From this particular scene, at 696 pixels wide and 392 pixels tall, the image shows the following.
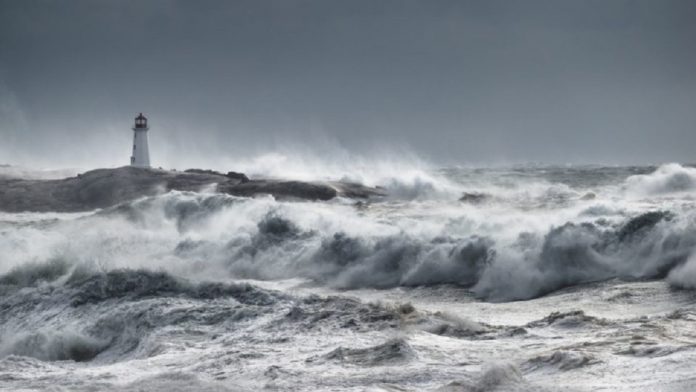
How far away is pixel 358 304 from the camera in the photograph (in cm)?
1216

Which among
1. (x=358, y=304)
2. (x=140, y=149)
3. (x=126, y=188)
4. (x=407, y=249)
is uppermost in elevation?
(x=140, y=149)

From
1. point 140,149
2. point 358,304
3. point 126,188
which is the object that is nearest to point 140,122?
point 140,149

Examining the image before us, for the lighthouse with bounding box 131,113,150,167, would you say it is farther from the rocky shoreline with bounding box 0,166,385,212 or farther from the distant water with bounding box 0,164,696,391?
the distant water with bounding box 0,164,696,391

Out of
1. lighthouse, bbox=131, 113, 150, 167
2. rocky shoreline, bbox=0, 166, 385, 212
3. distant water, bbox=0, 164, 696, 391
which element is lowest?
distant water, bbox=0, 164, 696, 391

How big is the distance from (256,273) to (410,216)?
8.53m

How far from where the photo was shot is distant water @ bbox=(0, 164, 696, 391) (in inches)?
334

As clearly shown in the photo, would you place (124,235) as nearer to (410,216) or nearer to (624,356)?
(410,216)

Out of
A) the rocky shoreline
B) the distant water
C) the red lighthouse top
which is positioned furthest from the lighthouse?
the distant water

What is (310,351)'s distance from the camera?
9.86 meters

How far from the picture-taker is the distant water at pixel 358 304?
8.48m

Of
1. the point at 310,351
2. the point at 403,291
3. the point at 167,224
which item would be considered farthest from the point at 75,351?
the point at 167,224

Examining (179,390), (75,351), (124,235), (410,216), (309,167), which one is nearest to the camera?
(179,390)

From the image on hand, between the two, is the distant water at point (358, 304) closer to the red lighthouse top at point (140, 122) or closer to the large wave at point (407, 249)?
the large wave at point (407, 249)

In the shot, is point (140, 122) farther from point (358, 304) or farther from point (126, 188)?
point (358, 304)
